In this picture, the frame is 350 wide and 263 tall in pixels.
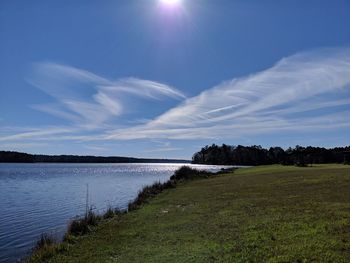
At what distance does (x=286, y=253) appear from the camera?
1105 centimetres

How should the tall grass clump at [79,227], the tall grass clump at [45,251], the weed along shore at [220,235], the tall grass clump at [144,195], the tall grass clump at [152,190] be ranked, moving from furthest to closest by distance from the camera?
the tall grass clump at [152,190]
the tall grass clump at [144,195]
the tall grass clump at [79,227]
the tall grass clump at [45,251]
the weed along shore at [220,235]

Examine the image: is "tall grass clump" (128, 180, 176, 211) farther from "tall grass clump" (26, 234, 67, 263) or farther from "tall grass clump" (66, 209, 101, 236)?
"tall grass clump" (26, 234, 67, 263)

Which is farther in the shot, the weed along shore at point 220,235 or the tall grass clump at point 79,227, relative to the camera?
the tall grass clump at point 79,227

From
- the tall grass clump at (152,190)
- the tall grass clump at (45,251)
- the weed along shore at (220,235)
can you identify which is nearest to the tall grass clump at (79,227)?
the weed along shore at (220,235)

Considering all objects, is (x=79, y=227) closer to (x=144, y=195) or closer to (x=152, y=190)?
(x=144, y=195)

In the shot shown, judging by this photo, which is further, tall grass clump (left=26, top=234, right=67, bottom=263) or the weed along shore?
tall grass clump (left=26, top=234, right=67, bottom=263)

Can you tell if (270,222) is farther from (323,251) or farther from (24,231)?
(24,231)

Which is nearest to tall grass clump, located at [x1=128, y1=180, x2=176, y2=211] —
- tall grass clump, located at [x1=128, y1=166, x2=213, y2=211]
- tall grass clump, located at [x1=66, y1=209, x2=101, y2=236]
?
tall grass clump, located at [x1=128, y1=166, x2=213, y2=211]

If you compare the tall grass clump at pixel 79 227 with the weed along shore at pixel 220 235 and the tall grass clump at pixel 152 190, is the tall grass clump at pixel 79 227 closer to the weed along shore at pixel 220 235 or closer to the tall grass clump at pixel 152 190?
the weed along shore at pixel 220 235

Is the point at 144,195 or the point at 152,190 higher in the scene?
the point at 152,190

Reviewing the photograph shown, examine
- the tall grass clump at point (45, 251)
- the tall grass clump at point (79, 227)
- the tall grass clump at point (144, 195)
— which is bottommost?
the tall grass clump at point (45, 251)

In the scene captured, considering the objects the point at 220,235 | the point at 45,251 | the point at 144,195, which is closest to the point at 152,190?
the point at 144,195

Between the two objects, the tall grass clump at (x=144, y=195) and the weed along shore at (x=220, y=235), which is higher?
the tall grass clump at (x=144, y=195)

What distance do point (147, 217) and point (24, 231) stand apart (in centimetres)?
666
